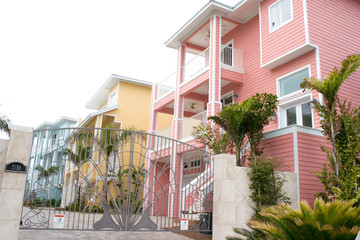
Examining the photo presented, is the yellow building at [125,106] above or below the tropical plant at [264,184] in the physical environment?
above

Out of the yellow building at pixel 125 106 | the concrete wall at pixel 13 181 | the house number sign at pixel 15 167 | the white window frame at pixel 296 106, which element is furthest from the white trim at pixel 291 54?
the yellow building at pixel 125 106

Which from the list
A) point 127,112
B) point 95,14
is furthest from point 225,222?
point 127,112

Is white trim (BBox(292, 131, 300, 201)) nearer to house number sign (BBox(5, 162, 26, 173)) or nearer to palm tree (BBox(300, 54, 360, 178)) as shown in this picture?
palm tree (BBox(300, 54, 360, 178))

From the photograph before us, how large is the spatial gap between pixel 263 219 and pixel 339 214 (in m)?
3.03

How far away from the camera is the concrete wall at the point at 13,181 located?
5504 mm

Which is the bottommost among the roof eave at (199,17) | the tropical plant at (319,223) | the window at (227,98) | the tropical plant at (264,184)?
the tropical plant at (319,223)

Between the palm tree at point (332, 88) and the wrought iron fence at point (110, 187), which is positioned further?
the palm tree at point (332, 88)

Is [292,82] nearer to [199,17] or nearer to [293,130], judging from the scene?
[293,130]

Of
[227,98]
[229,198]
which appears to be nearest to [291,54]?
[227,98]

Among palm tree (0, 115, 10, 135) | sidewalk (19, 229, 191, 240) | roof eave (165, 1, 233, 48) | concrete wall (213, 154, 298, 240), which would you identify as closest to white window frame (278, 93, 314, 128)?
concrete wall (213, 154, 298, 240)

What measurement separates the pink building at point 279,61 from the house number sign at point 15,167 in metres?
6.50

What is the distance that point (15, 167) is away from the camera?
573 cm

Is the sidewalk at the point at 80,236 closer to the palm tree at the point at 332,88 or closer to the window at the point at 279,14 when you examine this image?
the palm tree at the point at 332,88

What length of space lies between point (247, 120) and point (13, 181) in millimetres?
6305
